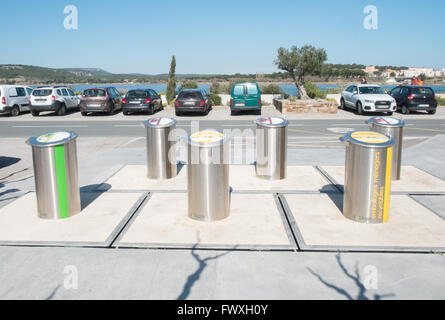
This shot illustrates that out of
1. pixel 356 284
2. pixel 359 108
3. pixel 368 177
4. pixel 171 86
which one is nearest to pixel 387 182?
pixel 368 177

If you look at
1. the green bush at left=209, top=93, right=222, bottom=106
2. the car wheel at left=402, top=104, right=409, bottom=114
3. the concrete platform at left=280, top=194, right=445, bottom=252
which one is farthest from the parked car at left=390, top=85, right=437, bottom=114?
the concrete platform at left=280, top=194, right=445, bottom=252

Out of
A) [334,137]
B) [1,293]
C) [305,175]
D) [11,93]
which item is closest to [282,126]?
[305,175]

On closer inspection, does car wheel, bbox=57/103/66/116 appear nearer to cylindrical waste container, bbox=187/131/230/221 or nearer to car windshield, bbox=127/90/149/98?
car windshield, bbox=127/90/149/98

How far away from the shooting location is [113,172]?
8.20 m

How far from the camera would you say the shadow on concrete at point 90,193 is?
20.4ft

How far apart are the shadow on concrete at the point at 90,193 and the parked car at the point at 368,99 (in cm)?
1731

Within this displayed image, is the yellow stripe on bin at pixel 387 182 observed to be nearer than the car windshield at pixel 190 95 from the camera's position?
Yes

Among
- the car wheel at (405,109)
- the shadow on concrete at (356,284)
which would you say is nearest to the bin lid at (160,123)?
the shadow on concrete at (356,284)

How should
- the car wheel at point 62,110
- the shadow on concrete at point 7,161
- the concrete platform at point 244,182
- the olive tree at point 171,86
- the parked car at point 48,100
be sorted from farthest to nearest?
the olive tree at point 171,86, the car wheel at point 62,110, the parked car at point 48,100, the shadow on concrete at point 7,161, the concrete platform at point 244,182

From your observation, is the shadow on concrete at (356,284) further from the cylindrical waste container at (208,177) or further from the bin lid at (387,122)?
the bin lid at (387,122)

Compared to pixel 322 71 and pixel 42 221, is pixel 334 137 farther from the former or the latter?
pixel 322 71

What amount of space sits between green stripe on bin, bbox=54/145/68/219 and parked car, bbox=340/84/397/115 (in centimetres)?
1865

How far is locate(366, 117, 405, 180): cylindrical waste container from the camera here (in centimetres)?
744

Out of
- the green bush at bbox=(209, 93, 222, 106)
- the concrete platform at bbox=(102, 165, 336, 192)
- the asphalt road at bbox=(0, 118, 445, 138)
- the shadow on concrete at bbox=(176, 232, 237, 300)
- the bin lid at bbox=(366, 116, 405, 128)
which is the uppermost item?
the bin lid at bbox=(366, 116, 405, 128)
